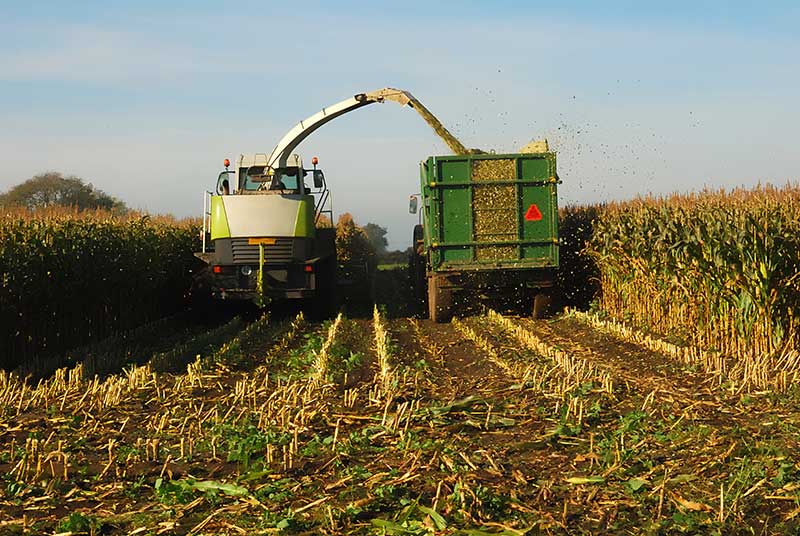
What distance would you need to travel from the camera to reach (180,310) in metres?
21.1

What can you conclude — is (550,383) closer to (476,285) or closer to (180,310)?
(476,285)

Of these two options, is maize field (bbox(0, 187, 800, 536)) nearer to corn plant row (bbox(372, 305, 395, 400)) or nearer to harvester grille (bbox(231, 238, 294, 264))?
corn plant row (bbox(372, 305, 395, 400))

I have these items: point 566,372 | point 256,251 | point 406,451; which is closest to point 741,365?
point 566,372

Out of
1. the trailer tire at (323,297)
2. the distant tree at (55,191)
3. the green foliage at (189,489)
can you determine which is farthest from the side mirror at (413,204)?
the distant tree at (55,191)

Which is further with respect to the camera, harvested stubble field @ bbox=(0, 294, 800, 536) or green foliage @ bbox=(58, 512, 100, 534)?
harvested stubble field @ bbox=(0, 294, 800, 536)

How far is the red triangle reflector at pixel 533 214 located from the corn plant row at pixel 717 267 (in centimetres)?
140

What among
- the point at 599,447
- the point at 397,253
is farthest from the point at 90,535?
the point at 397,253

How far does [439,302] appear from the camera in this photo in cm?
1677

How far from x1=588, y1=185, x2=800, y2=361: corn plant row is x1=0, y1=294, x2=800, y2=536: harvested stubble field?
47.1 inches

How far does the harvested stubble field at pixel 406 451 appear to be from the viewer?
17.1ft

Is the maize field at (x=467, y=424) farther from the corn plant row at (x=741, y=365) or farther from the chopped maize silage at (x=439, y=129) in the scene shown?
the chopped maize silage at (x=439, y=129)

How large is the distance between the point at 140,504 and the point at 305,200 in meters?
12.7

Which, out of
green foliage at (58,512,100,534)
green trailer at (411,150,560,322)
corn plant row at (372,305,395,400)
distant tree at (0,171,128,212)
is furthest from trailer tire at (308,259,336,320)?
distant tree at (0,171,128,212)

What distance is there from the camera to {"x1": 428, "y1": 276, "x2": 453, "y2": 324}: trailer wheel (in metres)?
16.7
